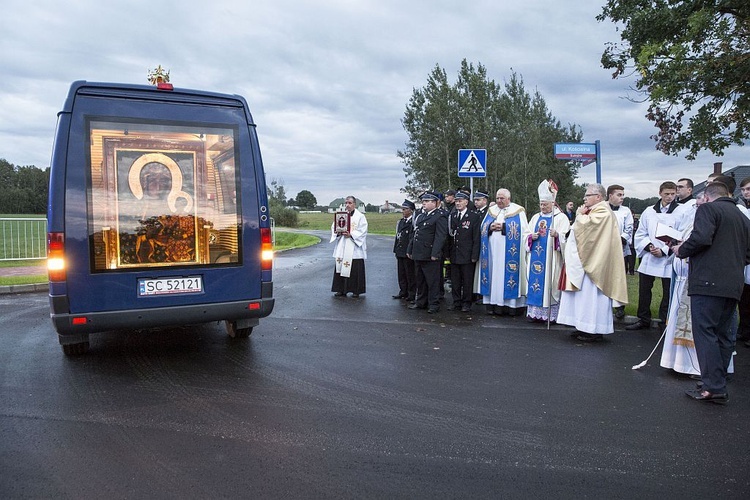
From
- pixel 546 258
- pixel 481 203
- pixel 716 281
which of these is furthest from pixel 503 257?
pixel 716 281

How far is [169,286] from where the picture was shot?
5.53m

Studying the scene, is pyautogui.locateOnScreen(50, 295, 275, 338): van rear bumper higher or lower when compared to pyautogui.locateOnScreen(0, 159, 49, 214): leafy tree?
lower

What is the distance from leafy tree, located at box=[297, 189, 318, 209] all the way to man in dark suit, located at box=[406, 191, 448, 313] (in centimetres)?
13404

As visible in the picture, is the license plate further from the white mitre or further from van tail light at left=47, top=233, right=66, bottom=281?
the white mitre

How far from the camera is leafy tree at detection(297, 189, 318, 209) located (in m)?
144

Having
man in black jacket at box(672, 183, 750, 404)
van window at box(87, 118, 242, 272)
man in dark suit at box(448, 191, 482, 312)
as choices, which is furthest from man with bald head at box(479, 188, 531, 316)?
van window at box(87, 118, 242, 272)

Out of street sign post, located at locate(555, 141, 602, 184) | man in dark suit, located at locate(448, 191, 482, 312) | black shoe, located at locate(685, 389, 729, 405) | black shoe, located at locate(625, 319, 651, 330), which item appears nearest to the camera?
black shoe, located at locate(685, 389, 729, 405)

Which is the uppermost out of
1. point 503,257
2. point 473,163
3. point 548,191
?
point 473,163

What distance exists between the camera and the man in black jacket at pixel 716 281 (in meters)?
4.77

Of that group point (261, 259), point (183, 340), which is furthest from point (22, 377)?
point (261, 259)

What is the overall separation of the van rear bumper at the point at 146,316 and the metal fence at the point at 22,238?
1190 centimetres

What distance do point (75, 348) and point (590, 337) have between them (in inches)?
246

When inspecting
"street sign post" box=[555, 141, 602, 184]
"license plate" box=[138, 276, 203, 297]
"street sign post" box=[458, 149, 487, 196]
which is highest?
"street sign post" box=[555, 141, 602, 184]

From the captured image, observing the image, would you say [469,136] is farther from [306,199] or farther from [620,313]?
[306,199]
